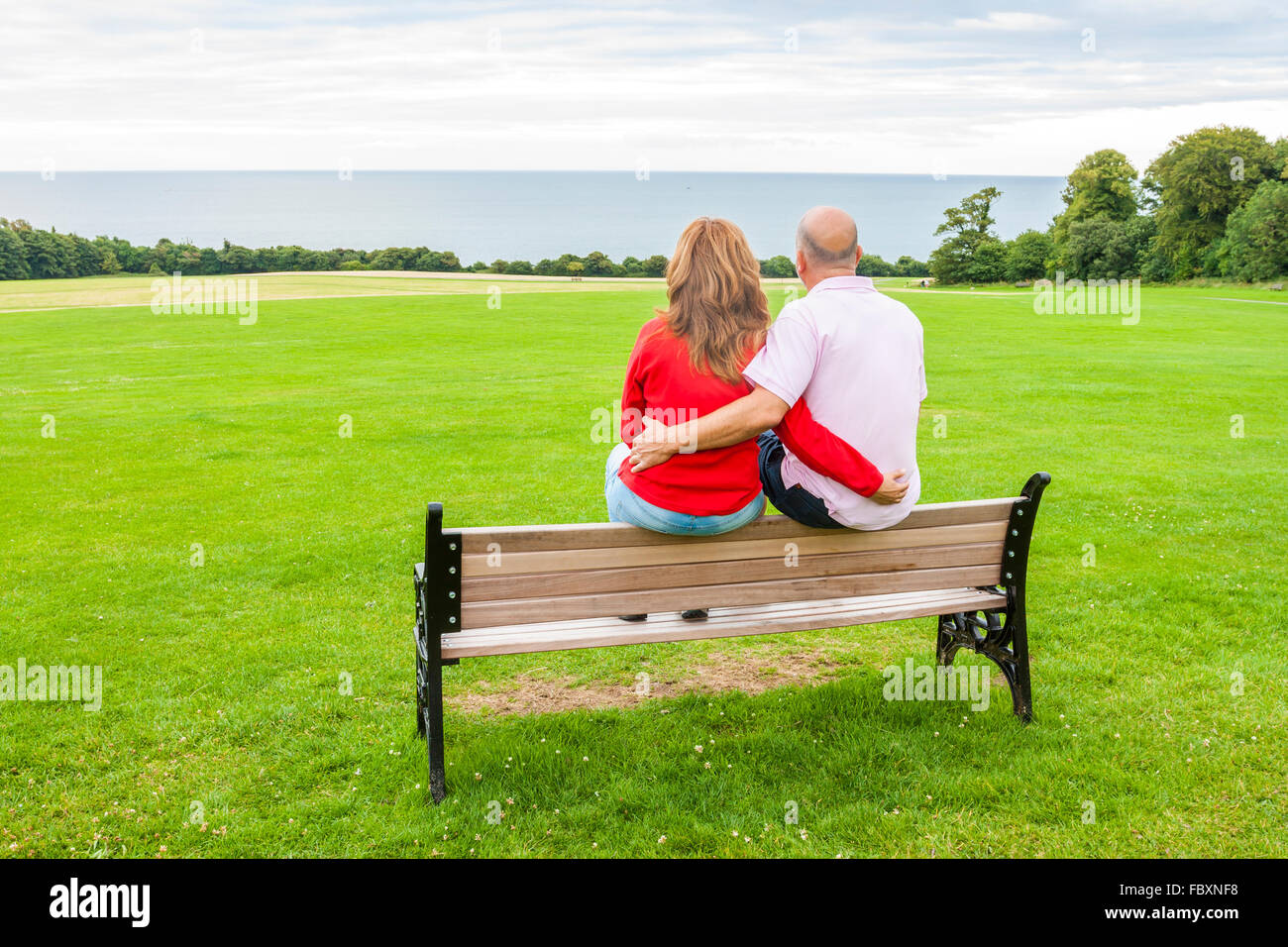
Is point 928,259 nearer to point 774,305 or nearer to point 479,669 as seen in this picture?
point 774,305

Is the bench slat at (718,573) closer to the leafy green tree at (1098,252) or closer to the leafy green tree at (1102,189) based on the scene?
the leafy green tree at (1098,252)

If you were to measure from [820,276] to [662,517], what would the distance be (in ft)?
4.18

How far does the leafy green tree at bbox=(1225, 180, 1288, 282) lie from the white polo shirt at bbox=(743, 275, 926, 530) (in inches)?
2434

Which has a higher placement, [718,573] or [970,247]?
[970,247]

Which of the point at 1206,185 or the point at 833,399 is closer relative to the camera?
→ the point at 833,399

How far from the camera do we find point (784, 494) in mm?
4531

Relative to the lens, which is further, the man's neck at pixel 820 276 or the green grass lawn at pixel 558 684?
the man's neck at pixel 820 276

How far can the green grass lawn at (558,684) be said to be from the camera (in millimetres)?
4039

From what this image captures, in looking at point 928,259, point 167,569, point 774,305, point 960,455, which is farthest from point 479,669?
point 928,259

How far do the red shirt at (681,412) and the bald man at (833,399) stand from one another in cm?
10
